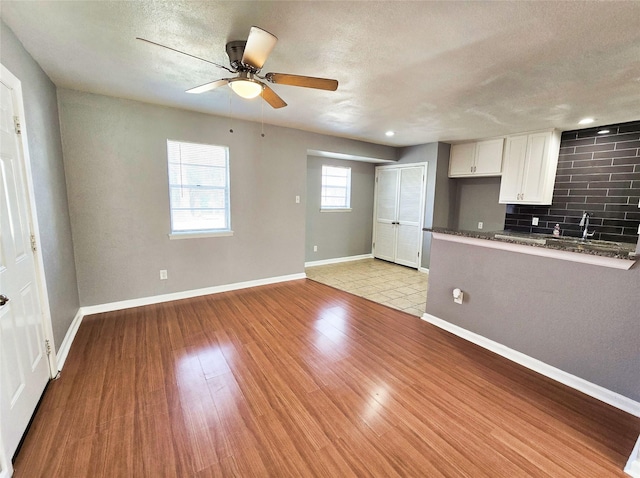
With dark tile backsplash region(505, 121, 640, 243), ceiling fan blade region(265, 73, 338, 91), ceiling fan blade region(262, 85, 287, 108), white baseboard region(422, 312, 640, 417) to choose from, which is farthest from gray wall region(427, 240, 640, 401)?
dark tile backsplash region(505, 121, 640, 243)

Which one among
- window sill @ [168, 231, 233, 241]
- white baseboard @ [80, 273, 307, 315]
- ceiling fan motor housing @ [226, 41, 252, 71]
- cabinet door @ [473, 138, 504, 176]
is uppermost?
ceiling fan motor housing @ [226, 41, 252, 71]

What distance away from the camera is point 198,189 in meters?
3.70

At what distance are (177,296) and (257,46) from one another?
318cm

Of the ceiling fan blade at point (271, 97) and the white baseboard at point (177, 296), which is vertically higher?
the ceiling fan blade at point (271, 97)

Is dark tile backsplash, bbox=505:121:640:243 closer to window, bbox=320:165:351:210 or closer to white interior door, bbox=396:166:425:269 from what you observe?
white interior door, bbox=396:166:425:269

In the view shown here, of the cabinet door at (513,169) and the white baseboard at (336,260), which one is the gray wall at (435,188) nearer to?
the cabinet door at (513,169)

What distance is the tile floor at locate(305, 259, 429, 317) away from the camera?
3809 mm

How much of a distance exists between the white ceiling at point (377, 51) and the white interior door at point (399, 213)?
7.11ft

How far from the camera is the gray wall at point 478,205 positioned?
15.9ft

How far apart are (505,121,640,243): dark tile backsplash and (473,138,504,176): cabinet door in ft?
2.49

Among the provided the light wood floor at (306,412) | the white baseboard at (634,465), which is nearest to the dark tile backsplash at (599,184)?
the light wood floor at (306,412)

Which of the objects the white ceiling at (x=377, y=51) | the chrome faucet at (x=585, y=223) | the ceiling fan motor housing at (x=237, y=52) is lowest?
the chrome faucet at (x=585, y=223)

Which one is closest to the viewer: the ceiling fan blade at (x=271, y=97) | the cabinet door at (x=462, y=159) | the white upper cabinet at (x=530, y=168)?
the ceiling fan blade at (x=271, y=97)

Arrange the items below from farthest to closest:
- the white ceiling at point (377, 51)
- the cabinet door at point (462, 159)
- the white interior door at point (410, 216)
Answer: the white interior door at point (410, 216) → the cabinet door at point (462, 159) → the white ceiling at point (377, 51)
